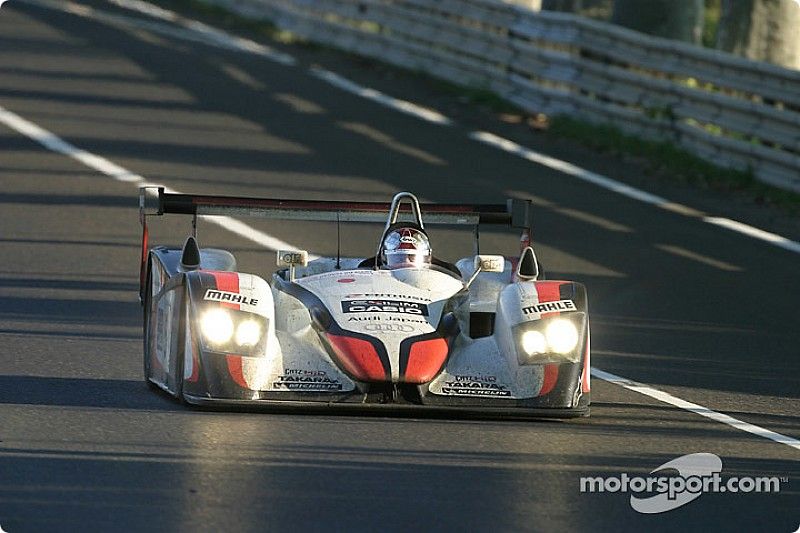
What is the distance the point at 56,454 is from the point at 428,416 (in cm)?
197

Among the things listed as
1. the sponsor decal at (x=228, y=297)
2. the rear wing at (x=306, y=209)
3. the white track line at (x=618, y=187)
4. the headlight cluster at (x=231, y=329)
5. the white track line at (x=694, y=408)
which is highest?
the rear wing at (x=306, y=209)

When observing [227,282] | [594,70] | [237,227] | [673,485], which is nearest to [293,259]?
[227,282]

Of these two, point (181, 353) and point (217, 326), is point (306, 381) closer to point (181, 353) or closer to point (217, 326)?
point (217, 326)

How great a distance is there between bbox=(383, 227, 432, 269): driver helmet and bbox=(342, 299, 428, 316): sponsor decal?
61 cm

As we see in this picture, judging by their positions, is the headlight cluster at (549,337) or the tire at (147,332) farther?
the tire at (147,332)

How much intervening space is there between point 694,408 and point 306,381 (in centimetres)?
211

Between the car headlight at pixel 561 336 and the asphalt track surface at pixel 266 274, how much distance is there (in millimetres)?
371

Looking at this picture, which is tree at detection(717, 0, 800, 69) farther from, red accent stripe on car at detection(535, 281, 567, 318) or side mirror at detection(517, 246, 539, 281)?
red accent stripe on car at detection(535, 281, 567, 318)

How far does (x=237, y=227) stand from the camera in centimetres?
1614

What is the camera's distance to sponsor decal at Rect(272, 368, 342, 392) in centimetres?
932

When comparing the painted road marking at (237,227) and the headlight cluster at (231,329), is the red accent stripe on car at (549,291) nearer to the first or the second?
the painted road marking at (237,227)

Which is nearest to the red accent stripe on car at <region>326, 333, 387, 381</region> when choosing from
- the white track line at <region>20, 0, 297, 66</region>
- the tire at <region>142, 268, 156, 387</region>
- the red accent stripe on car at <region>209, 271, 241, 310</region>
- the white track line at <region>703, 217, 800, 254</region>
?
the red accent stripe on car at <region>209, 271, 241, 310</region>

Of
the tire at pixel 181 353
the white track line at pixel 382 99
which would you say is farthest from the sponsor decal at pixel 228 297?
the white track line at pixel 382 99

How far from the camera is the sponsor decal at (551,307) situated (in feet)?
31.8
